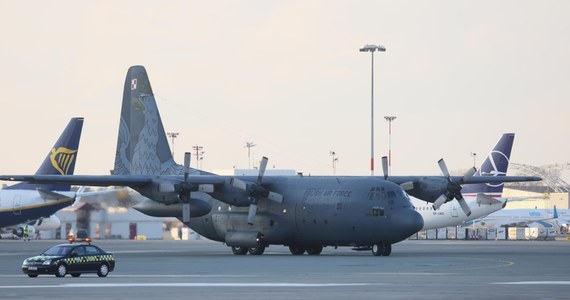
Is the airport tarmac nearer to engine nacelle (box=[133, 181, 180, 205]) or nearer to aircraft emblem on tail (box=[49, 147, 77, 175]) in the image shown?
engine nacelle (box=[133, 181, 180, 205])

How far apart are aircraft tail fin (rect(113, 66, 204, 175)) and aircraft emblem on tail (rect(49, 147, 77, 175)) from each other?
27.0ft

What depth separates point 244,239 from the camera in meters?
59.0

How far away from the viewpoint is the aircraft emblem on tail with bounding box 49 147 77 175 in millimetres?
73188

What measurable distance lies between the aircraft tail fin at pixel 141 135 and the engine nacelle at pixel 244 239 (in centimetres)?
606

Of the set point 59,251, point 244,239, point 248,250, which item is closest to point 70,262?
point 59,251

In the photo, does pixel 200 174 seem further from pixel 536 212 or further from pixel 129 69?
pixel 536 212

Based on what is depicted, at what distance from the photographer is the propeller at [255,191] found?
56.9 m

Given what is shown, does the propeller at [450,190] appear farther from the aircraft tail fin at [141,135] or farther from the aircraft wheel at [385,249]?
the aircraft tail fin at [141,135]

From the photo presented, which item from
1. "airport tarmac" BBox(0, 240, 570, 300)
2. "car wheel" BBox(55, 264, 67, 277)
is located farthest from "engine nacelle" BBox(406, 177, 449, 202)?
"car wheel" BBox(55, 264, 67, 277)

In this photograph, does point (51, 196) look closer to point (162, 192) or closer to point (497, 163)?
point (162, 192)

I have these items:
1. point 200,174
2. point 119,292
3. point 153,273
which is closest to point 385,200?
point 200,174

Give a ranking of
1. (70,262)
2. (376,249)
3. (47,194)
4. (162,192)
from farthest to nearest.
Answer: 1. (47,194)
2. (376,249)
3. (162,192)
4. (70,262)

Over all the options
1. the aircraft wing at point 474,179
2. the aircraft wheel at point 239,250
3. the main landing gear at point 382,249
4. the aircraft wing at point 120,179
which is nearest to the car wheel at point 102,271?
the aircraft wing at point 120,179

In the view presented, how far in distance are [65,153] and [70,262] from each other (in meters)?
36.0
